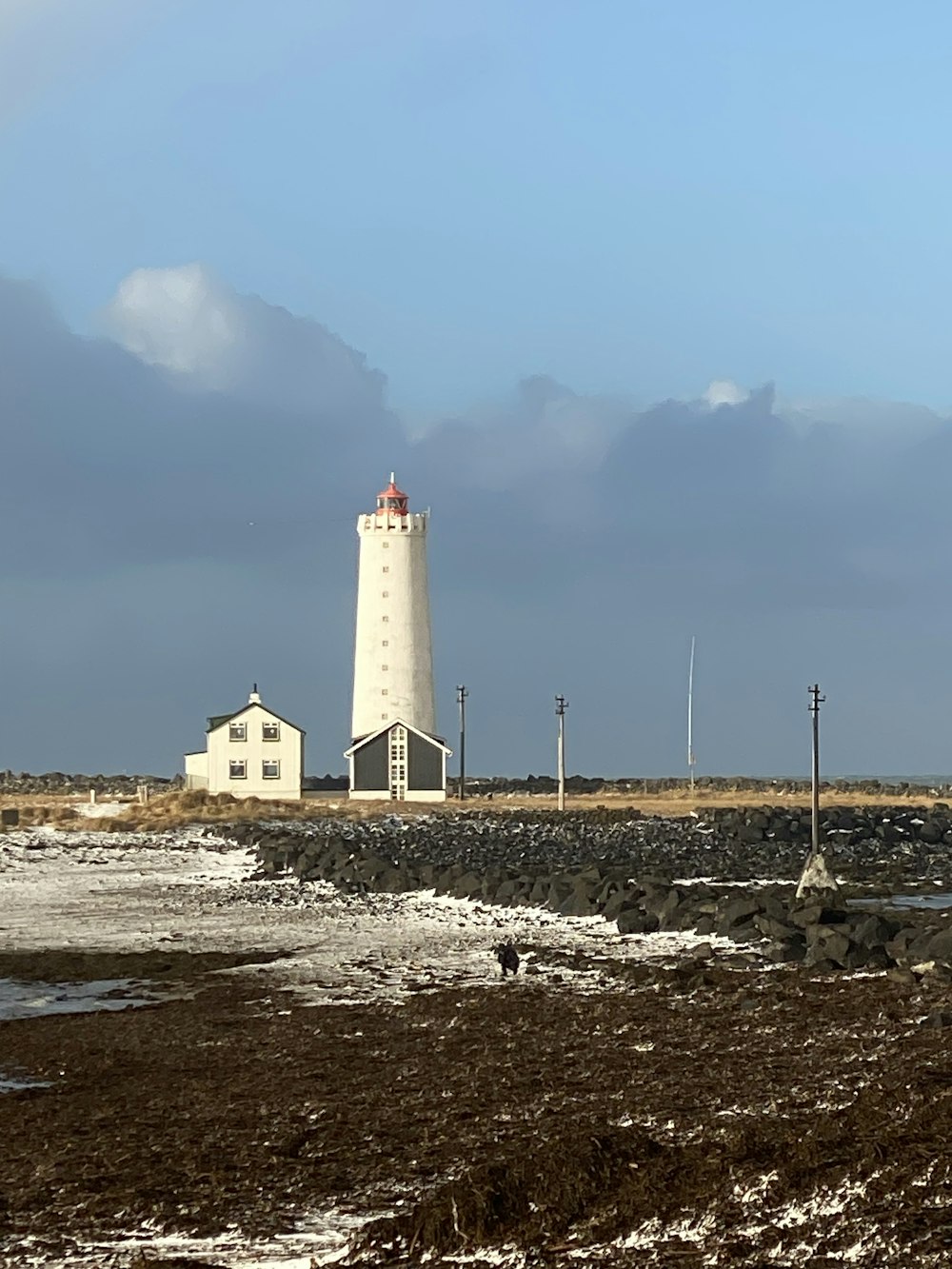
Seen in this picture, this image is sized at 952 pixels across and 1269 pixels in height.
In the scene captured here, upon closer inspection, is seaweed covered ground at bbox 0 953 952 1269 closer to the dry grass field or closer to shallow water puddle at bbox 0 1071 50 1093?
shallow water puddle at bbox 0 1071 50 1093

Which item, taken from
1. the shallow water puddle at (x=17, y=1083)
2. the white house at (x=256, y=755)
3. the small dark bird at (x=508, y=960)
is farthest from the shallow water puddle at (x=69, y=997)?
the white house at (x=256, y=755)

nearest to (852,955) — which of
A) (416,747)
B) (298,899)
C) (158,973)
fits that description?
(158,973)

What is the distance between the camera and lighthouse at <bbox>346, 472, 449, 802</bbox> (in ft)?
191

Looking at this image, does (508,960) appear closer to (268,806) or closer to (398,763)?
(268,806)

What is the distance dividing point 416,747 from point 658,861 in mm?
23496

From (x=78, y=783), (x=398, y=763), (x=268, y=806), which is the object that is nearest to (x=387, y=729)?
(x=398, y=763)

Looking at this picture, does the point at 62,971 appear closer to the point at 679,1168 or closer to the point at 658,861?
the point at 679,1168

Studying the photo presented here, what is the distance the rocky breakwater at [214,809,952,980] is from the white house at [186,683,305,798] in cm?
827

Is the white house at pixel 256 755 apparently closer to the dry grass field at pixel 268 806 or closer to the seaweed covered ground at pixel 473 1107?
the dry grass field at pixel 268 806

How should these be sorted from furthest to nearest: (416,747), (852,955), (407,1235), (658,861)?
(416,747)
(658,861)
(852,955)
(407,1235)

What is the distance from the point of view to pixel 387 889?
29.2 m

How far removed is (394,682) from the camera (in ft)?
191

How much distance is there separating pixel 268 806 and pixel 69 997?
36.2 meters

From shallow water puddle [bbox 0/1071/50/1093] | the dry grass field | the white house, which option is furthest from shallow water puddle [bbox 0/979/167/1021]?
the white house
